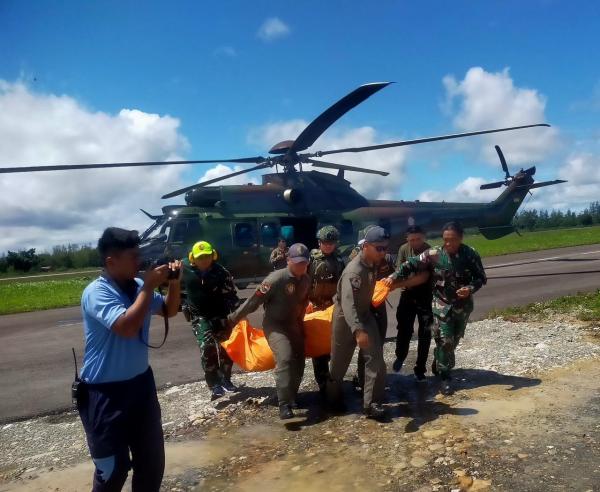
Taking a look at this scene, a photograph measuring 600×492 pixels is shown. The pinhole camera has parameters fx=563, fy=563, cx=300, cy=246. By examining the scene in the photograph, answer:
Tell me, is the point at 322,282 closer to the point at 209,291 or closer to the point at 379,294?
the point at 379,294

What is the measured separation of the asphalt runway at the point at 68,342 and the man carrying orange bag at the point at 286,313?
199cm

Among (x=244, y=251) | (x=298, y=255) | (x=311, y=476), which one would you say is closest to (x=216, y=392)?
(x=298, y=255)

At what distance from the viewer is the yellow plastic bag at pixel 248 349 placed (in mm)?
5850

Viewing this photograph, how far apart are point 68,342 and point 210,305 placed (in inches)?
208

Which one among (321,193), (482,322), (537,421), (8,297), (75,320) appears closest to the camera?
(537,421)

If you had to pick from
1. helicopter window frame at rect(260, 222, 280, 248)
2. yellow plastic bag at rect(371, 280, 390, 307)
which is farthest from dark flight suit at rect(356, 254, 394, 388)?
helicopter window frame at rect(260, 222, 280, 248)

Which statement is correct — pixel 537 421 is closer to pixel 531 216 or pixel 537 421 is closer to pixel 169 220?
pixel 169 220

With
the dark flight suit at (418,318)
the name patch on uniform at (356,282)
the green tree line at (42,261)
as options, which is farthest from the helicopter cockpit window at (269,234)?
the green tree line at (42,261)

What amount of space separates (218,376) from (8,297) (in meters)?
18.3

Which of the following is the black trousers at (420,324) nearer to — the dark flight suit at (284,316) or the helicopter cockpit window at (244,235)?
the dark flight suit at (284,316)

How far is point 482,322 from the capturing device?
9.55 metres

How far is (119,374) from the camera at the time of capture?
3.12 metres

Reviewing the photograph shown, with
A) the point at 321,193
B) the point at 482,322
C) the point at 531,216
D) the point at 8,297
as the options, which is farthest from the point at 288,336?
the point at 531,216

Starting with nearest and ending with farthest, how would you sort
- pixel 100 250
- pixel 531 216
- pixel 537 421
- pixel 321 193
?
pixel 100 250 → pixel 537 421 → pixel 321 193 → pixel 531 216
